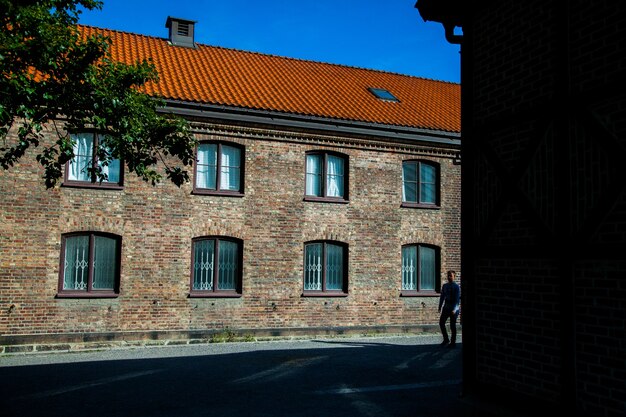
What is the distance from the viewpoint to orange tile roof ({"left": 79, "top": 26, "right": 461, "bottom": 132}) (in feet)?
56.6

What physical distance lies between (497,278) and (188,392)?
4.93 meters

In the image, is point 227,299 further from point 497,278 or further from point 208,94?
point 497,278

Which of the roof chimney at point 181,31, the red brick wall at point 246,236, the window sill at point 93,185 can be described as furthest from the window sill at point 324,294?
the roof chimney at point 181,31

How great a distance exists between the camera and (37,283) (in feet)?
46.7

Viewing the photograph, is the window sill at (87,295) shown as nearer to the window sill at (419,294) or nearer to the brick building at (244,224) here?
the brick building at (244,224)

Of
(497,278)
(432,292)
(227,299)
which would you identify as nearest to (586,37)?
(497,278)

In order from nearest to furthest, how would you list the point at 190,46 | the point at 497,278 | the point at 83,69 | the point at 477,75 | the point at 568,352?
the point at 568,352, the point at 497,278, the point at 477,75, the point at 83,69, the point at 190,46

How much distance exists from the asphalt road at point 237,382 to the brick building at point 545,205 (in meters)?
1.10

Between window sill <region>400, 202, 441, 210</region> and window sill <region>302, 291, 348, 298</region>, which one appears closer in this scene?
window sill <region>302, 291, 348, 298</region>

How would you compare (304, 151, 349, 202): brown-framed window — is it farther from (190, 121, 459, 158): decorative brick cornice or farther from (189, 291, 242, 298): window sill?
(189, 291, 242, 298): window sill

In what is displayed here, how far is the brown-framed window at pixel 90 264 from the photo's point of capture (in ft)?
48.3

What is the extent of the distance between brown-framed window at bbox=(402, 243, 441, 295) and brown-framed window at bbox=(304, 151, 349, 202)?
8.79 feet

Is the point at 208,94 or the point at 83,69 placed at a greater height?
the point at 208,94

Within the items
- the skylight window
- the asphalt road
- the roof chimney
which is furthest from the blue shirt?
the roof chimney
